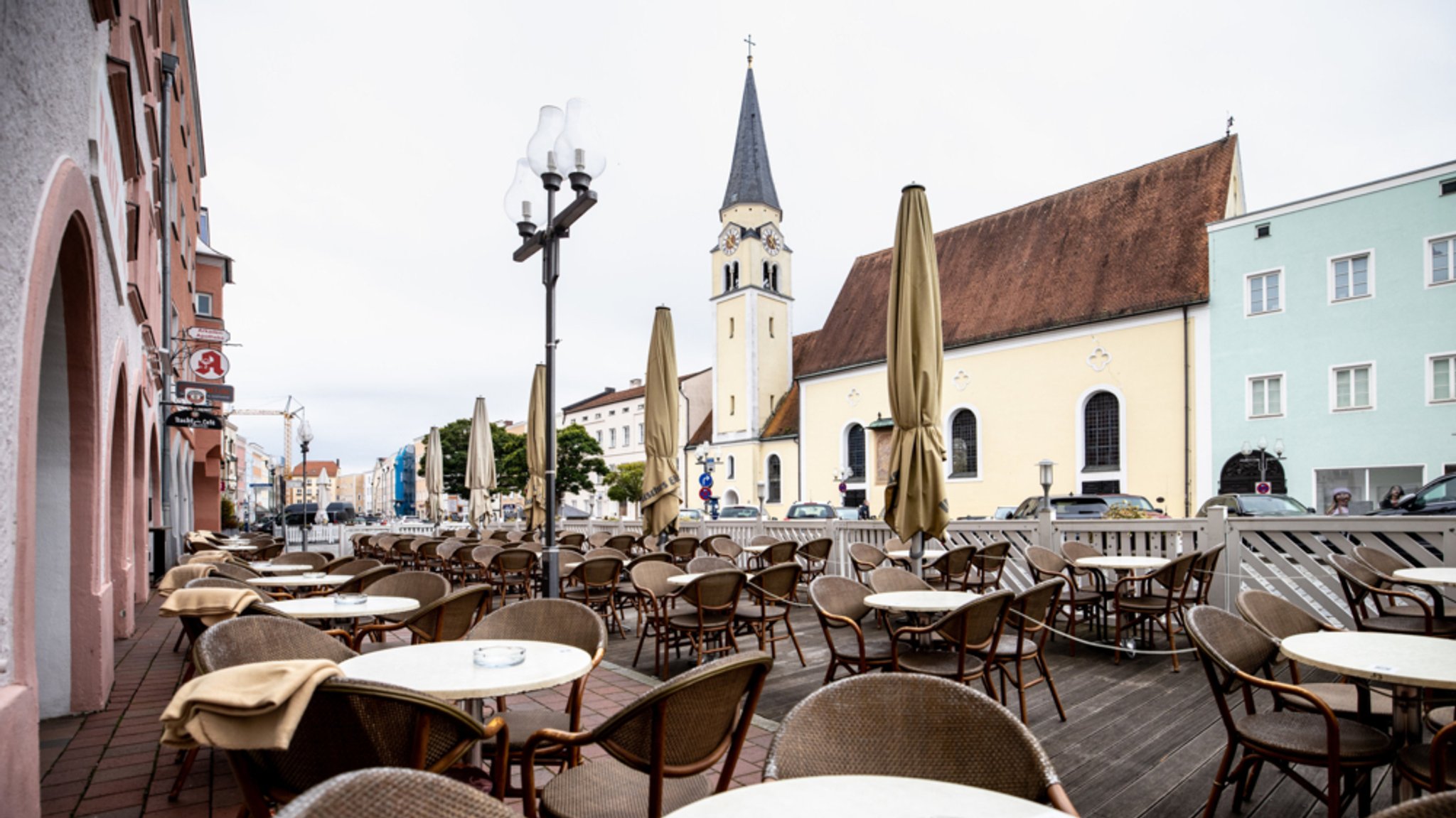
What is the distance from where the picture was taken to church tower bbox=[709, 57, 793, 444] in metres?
38.6

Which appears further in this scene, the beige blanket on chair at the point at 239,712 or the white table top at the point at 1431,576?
the white table top at the point at 1431,576

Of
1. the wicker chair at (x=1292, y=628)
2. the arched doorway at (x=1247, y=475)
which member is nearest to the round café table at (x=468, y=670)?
the wicker chair at (x=1292, y=628)

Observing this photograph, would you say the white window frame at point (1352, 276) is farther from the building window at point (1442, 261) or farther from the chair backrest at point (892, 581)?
the chair backrest at point (892, 581)

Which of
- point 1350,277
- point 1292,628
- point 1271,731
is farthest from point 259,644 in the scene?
point 1350,277

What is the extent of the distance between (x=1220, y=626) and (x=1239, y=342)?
23822mm

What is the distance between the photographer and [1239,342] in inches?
875

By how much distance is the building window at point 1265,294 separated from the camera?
2180 cm

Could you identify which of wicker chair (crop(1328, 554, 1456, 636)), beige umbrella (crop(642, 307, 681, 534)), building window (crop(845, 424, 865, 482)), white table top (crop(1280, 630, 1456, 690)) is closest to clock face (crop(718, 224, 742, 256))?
A: building window (crop(845, 424, 865, 482))

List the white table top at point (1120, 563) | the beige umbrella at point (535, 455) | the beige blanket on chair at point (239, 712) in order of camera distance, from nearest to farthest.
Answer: the beige blanket on chair at point (239, 712) < the white table top at point (1120, 563) < the beige umbrella at point (535, 455)

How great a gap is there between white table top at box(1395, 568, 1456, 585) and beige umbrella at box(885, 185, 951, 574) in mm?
2957

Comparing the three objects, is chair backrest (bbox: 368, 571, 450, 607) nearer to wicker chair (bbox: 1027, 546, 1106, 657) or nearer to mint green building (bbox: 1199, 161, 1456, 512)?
wicker chair (bbox: 1027, 546, 1106, 657)

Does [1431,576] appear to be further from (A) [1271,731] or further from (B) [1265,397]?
(B) [1265,397]

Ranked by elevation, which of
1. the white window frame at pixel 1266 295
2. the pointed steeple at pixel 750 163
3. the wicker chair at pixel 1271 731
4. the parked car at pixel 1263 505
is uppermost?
the pointed steeple at pixel 750 163

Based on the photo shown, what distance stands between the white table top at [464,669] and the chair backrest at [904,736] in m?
0.82
